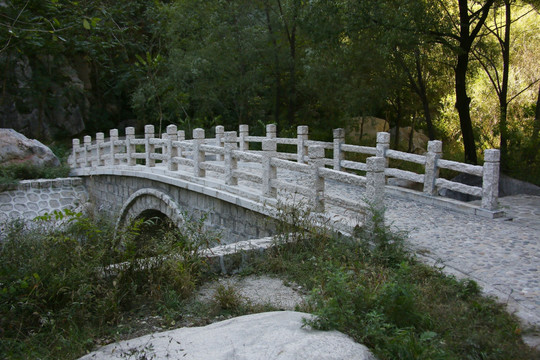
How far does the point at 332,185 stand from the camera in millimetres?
12023

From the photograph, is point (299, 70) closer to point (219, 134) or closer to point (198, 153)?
point (219, 134)

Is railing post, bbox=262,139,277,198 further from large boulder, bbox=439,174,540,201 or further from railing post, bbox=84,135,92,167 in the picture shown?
railing post, bbox=84,135,92,167

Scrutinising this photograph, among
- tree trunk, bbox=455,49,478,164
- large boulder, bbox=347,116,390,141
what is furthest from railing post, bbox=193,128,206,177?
large boulder, bbox=347,116,390,141

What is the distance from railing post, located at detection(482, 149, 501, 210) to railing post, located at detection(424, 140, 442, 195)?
44.4 inches

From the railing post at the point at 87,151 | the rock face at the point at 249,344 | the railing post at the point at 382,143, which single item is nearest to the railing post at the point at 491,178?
the railing post at the point at 382,143

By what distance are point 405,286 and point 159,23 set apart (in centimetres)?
2360

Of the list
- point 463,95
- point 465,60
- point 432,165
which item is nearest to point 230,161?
point 432,165

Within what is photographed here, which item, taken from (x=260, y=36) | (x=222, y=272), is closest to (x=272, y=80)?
(x=260, y=36)

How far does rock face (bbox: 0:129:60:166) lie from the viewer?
17531 mm

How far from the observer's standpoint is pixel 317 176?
26.0ft

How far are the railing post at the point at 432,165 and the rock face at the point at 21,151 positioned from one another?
45.3 feet

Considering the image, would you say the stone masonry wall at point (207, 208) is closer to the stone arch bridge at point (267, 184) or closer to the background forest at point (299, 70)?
the stone arch bridge at point (267, 184)

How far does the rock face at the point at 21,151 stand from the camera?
17.5 m

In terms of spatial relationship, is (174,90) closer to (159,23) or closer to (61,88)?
(159,23)
